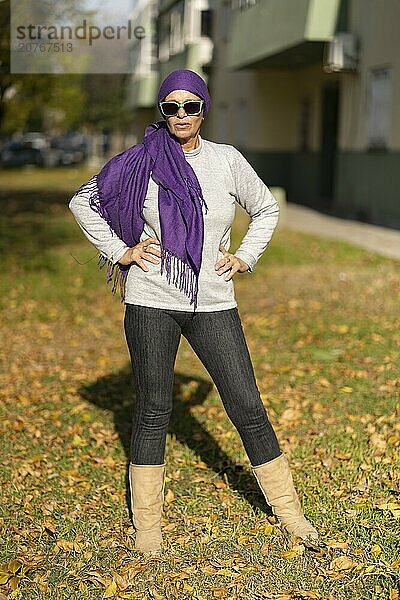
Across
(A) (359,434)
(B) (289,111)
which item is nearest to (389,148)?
(B) (289,111)

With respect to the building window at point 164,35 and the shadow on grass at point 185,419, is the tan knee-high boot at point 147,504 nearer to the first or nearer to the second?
the shadow on grass at point 185,419

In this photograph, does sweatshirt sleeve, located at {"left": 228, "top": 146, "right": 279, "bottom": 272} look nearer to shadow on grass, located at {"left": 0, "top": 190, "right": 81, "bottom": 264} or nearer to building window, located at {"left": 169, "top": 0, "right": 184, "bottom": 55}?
shadow on grass, located at {"left": 0, "top": 190, "right": 81, "bottom": 264}

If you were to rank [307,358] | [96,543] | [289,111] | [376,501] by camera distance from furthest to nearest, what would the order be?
1. [289,111]
2. [307,358]
3. [376,501]
4. [96,543]

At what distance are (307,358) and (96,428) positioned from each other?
2.44m

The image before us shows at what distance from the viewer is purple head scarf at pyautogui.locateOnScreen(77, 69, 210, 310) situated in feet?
13.6

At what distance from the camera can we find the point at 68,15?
787 inches

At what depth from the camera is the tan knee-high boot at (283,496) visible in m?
4.54

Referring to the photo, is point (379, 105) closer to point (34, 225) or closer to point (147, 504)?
point (34, 225)

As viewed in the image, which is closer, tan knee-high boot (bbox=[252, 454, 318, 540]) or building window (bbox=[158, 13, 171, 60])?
tan knee-high boot (bbox=[252, 454, 318, 540])

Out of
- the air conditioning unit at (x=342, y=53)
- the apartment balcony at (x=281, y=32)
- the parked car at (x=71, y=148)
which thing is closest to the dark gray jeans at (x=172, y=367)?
the air conditioning unit at (x=342, y=53)

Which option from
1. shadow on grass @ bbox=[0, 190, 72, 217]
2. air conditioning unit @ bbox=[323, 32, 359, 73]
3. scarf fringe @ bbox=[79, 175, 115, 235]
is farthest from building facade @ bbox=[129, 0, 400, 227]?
scarf fringe @ bbox=[79, 175, 115, 235]

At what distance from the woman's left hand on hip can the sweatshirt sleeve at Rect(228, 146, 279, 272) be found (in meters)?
0.05

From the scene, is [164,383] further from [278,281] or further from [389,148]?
[389,148]

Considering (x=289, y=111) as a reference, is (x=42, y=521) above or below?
below
